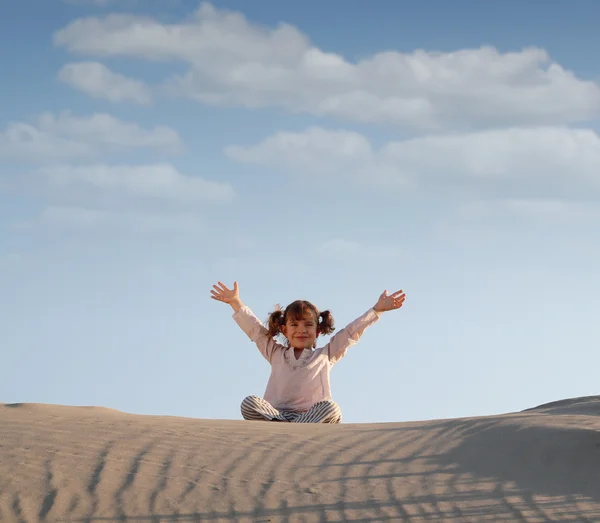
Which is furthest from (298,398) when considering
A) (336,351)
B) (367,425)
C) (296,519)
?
(296,519)

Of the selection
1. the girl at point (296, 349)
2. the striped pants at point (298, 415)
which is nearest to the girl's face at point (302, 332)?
the girl at point (296, 349)

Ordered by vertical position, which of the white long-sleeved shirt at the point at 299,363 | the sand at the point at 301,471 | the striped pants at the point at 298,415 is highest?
the white long-sleeved shirt at the point at 299,363

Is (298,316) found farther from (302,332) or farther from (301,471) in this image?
(301,471)

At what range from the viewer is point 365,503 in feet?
22.8

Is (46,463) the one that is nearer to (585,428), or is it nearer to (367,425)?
(367,425)

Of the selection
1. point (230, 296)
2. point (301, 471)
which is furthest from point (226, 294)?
point (301, 471)

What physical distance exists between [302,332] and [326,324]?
0.35 metres

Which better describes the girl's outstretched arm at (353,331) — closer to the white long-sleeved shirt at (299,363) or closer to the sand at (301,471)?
the white long-sleeved shirt at (299,363)

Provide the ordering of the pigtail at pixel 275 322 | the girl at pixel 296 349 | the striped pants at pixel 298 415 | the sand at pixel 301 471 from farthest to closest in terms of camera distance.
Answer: the pigtail at pixel 275 322 → the girl at pixel 296 349 → the striped pants at pixel 298 415 → the sand at pixel 301 471

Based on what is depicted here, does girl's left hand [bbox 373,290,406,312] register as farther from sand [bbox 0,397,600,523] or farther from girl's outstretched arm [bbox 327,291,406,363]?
sand [bbox 0,397,600,523]

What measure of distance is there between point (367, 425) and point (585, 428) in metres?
2.07

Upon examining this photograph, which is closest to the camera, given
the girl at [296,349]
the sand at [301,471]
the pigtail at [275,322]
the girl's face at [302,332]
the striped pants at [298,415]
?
the sand at [301,471]

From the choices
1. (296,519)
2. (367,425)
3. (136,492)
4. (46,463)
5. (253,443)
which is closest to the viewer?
(296,519)

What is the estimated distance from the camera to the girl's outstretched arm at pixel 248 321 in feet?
36.4
